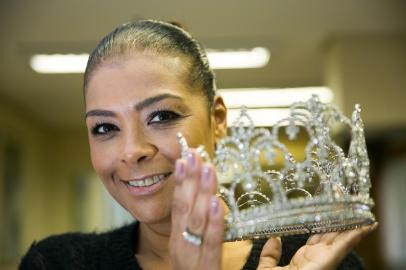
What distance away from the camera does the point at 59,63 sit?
18.0 ft

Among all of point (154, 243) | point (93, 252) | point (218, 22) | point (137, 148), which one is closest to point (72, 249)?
point (93, 252)

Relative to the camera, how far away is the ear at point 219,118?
→ 141 cm

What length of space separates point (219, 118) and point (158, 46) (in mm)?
251

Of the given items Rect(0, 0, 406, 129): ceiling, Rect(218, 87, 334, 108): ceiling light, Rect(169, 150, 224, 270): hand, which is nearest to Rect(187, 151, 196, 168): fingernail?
Rect(169, 150, 224, 270): hand

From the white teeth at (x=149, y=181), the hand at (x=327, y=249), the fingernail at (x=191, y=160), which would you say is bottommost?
the hand at (x=327, y=249)

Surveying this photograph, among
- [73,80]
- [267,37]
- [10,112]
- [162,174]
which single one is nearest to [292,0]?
[267,37]

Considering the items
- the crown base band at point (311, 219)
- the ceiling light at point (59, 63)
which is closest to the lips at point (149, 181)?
the crown base band at point (311, 219)

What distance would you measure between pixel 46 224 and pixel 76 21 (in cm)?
545

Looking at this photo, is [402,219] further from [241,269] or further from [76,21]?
[241,269]

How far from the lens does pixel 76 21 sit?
14.7 feet

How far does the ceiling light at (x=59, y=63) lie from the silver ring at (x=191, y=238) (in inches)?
167

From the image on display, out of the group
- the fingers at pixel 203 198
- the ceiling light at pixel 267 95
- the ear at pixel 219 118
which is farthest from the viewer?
the ceiling light at pixel 267 95

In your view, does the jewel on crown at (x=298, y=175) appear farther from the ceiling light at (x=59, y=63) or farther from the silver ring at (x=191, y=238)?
the ceiling light at (x=59, y=63)

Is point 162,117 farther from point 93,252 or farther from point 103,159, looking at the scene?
point 93,252
